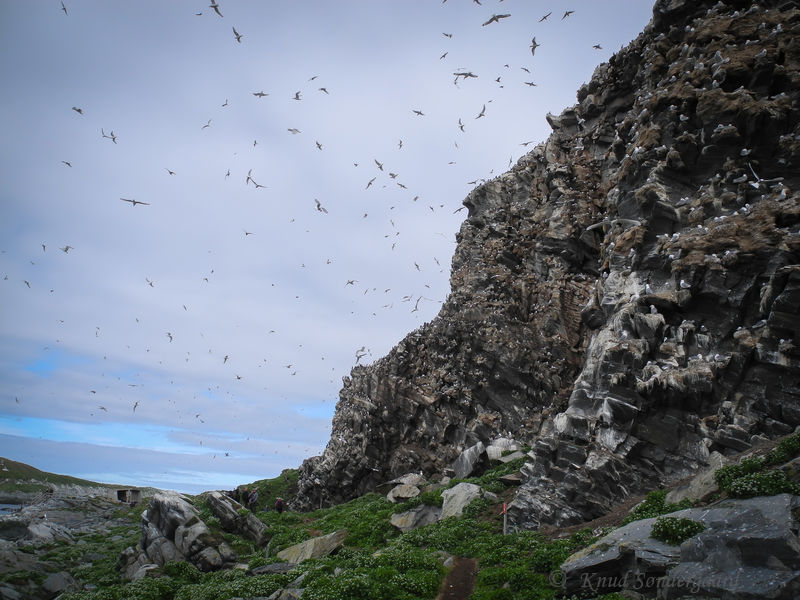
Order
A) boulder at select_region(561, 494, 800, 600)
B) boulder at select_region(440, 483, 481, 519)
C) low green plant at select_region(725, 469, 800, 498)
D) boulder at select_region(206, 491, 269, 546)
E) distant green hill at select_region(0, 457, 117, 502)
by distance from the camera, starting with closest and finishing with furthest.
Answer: boulder at select_region(561, 494, 800, 600) → low green plant at select_region(725, 469, 800, 498) → boulder at select_region(440, 483, 481, 519) → boulder at select_region(206, 491, 269, 546) → distant green hill at select_region(0, 457, 117, 502)

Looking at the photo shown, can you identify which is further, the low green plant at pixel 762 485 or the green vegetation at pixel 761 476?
the green vegetation at pixel 761 476

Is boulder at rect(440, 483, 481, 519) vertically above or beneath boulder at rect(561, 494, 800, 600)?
beneath

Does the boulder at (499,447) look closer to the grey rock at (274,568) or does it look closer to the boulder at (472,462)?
the boulder at (472,462)

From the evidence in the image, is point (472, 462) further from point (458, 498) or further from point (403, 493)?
point (458, 498)

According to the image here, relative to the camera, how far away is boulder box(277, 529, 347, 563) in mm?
22766

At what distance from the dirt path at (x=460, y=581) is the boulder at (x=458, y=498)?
7.91 metres

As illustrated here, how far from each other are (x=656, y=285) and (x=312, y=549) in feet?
79.9

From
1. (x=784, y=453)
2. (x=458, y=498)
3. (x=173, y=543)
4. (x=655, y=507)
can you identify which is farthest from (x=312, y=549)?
(x=784, y=453)

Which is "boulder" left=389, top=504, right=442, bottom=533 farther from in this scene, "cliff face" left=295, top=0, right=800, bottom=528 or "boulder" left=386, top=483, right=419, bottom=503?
"cliff face" left=295, top=0, right=800, bottom=528

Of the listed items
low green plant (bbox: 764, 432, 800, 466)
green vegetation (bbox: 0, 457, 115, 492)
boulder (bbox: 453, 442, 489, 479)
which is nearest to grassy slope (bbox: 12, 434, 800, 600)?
low green plant (bbox: 764, 432, 800, 466)

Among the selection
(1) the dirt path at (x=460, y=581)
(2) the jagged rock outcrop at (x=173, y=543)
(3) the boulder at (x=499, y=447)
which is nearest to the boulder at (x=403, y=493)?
(3) the boulder at (x=499, y=447)

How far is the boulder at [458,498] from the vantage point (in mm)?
26562

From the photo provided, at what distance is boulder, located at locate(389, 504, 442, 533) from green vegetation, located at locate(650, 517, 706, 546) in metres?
16.9

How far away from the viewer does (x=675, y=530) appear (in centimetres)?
1239
